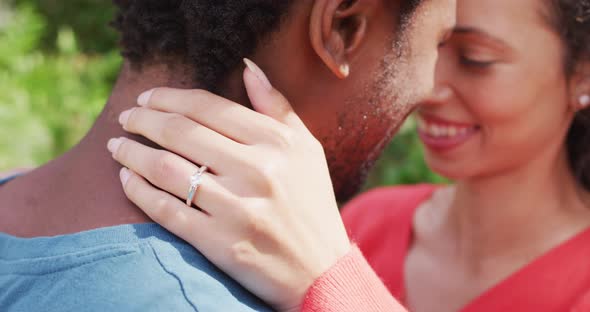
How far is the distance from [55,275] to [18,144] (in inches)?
90.3

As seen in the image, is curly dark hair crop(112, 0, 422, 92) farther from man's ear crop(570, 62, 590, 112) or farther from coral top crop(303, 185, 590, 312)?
man's ear crop(570, 62, 590, 112)

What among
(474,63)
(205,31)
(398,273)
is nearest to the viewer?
(205,31)

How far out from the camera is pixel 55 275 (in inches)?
55.3

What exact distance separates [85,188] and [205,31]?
18.1 inches

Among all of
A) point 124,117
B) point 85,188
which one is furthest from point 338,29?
point 85,188

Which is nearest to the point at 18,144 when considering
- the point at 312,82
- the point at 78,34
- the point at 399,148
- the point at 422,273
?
the point at 422,273

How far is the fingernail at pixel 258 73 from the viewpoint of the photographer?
1.52 meters

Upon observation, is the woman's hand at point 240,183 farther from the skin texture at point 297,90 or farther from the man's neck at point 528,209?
the man's neck at point 528,209

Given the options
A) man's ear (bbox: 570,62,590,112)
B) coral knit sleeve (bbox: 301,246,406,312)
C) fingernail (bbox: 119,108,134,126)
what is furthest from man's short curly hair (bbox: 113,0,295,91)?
man's ear (bbox: 570,62,590,112)

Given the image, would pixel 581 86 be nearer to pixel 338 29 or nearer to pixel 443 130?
pixel 443 130

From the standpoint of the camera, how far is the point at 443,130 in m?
2.71

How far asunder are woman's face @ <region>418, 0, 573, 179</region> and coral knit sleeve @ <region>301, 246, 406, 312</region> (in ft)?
3.69

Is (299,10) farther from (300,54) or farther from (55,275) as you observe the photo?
(55,275)

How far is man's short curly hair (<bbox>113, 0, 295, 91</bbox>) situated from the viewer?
1480 millimetres
